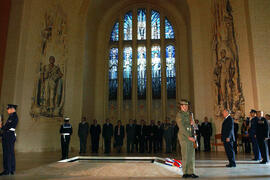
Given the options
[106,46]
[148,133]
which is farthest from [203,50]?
[106,46]

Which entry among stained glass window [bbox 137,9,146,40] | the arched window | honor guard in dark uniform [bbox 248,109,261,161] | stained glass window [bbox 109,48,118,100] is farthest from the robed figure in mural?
honor guard in dark uniform [bbox 248,109,261,161]

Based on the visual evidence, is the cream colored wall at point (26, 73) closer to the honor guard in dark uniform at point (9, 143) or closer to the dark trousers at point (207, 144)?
the honor guard in dark uniform at point (9, 143)

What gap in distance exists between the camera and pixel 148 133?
1402 centimetres

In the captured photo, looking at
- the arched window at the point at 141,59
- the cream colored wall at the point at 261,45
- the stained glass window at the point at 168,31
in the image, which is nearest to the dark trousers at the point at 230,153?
the cream colored wall at the point at 261,45

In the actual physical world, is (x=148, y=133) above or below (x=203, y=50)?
below

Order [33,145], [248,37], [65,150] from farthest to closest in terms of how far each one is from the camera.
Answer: [33,145] < [248,37] < [65,150]

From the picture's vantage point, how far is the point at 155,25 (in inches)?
804

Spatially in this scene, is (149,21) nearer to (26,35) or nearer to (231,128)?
(26,35)

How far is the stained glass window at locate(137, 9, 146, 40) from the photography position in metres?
20.4

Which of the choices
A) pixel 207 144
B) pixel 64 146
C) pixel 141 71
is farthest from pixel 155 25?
pixel 64 146

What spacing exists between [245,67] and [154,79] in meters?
9.05

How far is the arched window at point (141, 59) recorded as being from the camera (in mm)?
19422

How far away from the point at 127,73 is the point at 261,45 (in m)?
11.1

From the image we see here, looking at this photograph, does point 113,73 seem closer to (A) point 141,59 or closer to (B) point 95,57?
(B) point 95,57
